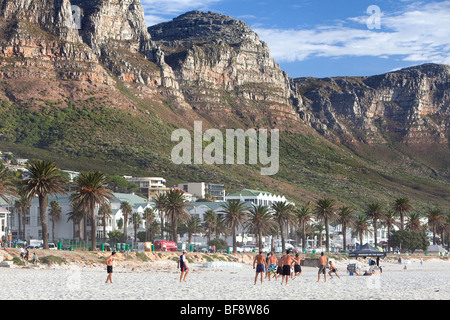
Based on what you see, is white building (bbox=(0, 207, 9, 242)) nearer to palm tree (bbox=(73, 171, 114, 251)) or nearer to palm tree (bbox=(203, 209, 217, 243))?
palm tree (bbox=(203, 209, 217, 243))

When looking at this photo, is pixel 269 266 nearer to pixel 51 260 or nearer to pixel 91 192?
pixel 51 260

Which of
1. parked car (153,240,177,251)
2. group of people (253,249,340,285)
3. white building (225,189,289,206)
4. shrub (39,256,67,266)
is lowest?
parked car (153,240,177,251)

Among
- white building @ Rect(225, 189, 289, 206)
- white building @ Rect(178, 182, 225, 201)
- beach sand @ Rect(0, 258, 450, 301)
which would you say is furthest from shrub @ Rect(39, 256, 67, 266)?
white building @ Rect(178, 182, 225, 201)

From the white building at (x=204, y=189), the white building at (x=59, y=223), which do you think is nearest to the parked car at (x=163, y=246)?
the white building at (x=59, y=223)

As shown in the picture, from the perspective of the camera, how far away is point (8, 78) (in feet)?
645

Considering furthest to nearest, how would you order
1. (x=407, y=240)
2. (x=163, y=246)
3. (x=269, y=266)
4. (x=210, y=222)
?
(x=407, y=240) < (x=210, y=222) < (x=163, y=246) < (x=269, y=266)

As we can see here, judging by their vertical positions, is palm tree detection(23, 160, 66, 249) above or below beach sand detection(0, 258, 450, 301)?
above

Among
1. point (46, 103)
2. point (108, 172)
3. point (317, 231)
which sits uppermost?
point (46, 103)

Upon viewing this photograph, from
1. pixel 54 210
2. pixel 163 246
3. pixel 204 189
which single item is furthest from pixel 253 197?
pixel 163 246

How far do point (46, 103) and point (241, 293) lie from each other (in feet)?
556

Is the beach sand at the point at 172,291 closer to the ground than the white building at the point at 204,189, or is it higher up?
closer to the ground

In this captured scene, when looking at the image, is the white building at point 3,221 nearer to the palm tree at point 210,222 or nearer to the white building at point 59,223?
the white building at point 59,223

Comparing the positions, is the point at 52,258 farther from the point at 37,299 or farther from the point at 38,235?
the point at 38,235
